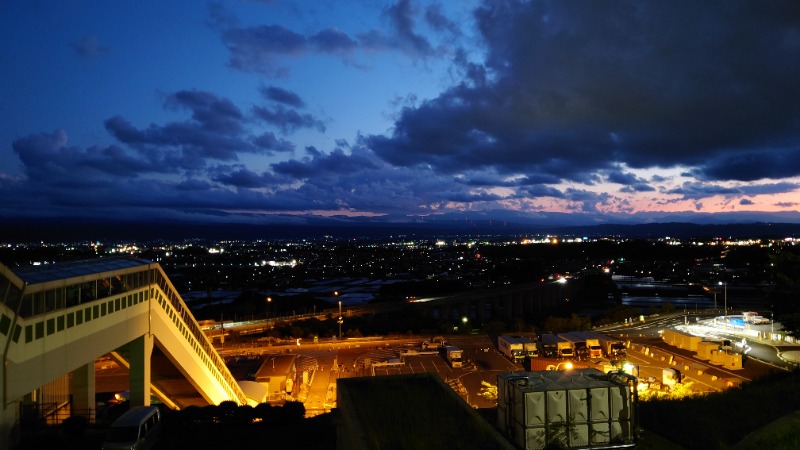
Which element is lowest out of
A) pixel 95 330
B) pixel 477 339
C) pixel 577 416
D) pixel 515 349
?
pixel 477 339

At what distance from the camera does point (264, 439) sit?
14.1 metres

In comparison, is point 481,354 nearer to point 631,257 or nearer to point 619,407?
point 619,407

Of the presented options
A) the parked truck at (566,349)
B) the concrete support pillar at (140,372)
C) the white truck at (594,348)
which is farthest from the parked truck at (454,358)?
the concrete support pillar at (140,372)

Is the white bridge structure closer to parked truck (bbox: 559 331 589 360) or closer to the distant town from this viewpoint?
the distant town

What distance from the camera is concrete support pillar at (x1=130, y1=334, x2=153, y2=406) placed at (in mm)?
16172

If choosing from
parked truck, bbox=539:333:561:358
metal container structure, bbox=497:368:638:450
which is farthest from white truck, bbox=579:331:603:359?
metal container structure, bbox=497:368:638:450

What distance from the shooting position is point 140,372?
16422mm

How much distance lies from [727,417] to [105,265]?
1648 centimetres

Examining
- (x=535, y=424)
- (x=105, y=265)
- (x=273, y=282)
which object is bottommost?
(x=273, y=282)

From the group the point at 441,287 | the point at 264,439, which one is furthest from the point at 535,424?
the point at 441,287

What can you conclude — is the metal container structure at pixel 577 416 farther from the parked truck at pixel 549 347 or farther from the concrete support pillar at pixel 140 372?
the parked truck at pixel 549 347

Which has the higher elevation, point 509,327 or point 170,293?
point 170,293

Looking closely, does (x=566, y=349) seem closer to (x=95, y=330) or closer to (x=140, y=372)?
(x=140, y=372)

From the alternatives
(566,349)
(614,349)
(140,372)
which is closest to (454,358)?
(566,349)
